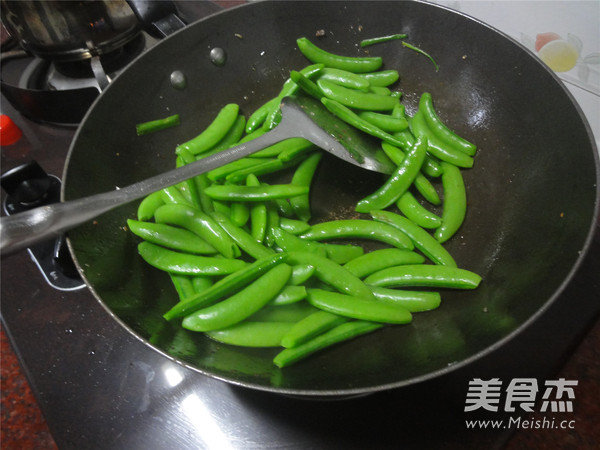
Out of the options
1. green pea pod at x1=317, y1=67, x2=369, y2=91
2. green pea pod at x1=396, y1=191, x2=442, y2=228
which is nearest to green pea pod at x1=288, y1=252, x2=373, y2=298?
green pea pod at x1=396, y1=191, x2=442, y2=228

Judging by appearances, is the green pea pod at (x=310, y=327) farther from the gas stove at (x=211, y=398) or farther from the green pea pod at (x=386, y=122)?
the green pea pod at (x=386, y=122)

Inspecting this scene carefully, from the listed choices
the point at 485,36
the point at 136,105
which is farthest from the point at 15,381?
the point at 485,36

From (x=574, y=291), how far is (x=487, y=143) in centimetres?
69

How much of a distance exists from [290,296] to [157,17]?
1.49 meters

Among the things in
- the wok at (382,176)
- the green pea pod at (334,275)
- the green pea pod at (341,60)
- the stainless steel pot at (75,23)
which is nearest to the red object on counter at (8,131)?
the stainless steel pot at (75,23)

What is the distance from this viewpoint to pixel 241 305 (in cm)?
129

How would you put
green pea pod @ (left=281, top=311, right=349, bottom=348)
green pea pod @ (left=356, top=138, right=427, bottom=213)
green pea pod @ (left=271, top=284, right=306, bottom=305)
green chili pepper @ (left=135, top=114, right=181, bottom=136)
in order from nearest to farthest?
green pea pod @ (left=281, top=311, right=349, bottom=348), green pea pod @ (left=271, top=284, right=306, bottom=305), green pea pod @ (left=356, top=138, right=427, bottom=213), green chili pepper @ (left=135, top=114, right=181, bottom=136)

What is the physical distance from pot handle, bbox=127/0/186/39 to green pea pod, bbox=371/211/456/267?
50.3 inches

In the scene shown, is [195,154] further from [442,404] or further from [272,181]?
[442,404]

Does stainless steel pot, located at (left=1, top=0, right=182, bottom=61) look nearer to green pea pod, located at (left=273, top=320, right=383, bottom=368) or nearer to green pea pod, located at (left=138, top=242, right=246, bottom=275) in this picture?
green pea pod, located at (left=138, top=242, right=246, bottom=275)

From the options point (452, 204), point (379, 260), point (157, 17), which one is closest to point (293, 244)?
point (379, 260)

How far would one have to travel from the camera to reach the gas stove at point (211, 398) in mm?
1383

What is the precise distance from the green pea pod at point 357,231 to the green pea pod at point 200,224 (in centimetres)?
31

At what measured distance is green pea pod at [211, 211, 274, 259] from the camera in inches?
59.4
